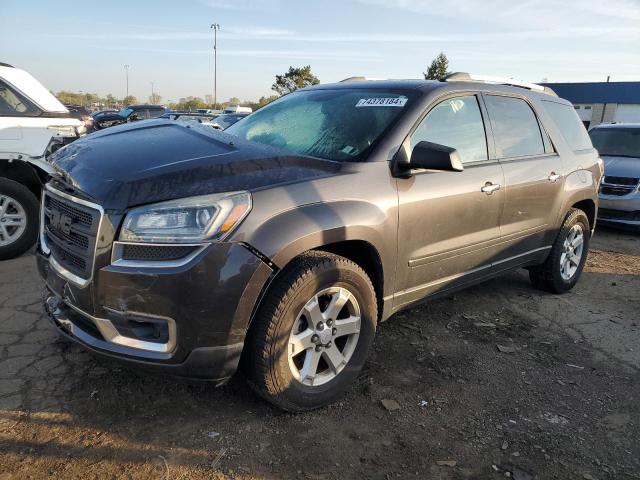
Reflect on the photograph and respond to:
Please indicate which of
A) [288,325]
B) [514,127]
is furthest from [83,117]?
[288,325]

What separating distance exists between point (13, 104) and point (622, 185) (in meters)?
8.56

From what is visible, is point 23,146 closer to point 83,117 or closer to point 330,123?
point 83,117

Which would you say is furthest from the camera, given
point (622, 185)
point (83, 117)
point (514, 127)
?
point (622, 185)

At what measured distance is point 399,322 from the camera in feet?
13.3

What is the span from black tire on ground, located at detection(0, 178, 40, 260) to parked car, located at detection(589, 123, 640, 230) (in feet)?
26.6

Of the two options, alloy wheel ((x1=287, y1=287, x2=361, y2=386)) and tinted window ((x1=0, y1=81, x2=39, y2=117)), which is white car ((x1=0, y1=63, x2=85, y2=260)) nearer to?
tinted window ((x1=0, y1=81, x2=39, y2=117))

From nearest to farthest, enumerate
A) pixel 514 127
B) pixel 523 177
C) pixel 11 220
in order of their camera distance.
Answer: pixel 523 177 < pixel 514 127 < pixel 11 220

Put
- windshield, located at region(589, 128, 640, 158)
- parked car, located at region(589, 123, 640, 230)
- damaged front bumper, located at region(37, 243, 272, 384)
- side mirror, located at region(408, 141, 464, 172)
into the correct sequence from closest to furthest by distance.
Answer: damaged front bumper, located at region(37, 243, 272, 384)
side mirror, located at region(408, 141, 464, 172)
parked car, located at region(589, 123, 640, 230)
windshield, located at region(589, 128, 640, 158)

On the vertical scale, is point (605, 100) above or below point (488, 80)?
above

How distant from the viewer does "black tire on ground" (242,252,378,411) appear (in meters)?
2.46

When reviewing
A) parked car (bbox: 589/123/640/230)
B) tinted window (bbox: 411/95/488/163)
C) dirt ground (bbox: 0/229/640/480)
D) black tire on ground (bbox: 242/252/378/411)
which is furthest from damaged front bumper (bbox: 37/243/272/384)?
parked car (bbox: 589/123/640/230)

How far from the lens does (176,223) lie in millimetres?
2254

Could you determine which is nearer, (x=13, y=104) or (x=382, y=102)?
(x=382, y=102)

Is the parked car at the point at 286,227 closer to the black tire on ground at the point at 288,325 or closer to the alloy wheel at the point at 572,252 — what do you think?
the black tire on ground at the point at 288,325
